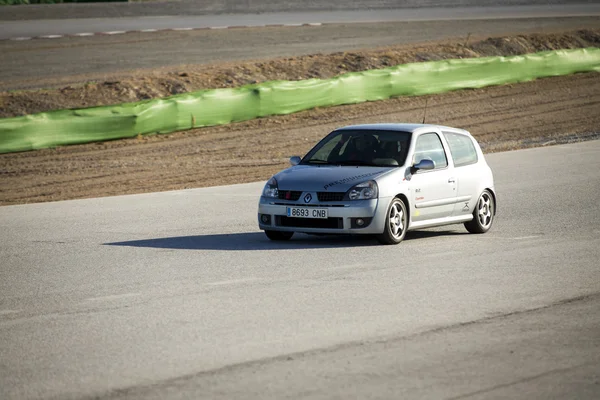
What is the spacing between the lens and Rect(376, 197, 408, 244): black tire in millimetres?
13062

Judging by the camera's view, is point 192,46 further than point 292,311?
Yes

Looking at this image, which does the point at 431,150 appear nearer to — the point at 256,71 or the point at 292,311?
the point at 292,311

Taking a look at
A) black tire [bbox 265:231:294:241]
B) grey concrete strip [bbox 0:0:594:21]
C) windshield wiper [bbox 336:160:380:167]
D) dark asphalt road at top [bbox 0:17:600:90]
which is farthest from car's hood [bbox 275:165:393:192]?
grey concrete strip [bbox 0:0:594:21]

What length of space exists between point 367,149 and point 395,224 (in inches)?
46.3

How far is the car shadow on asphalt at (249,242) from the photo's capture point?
43.2ft

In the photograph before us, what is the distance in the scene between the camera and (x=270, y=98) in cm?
2989

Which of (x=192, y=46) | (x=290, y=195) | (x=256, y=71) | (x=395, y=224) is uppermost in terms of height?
(x=290, y=195)

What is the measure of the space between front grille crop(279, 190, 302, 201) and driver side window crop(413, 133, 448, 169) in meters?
1.65

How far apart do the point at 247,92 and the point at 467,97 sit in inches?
315

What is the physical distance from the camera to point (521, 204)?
17422 millimetres

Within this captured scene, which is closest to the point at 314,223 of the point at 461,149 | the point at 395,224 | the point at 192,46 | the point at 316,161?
the point at 395,224

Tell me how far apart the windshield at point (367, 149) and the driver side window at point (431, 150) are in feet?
0.60

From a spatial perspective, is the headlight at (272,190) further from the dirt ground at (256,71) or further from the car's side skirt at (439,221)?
the dirt ground at (256,71)

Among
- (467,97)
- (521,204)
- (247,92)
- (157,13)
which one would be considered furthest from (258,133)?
(157,13)
